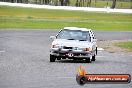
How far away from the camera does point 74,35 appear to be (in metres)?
24.0

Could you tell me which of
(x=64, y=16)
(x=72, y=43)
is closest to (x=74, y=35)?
(x=72, y=43)

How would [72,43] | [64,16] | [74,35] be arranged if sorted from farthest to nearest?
[64,16], [74,35], [72,43]

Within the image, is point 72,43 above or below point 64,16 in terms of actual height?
above

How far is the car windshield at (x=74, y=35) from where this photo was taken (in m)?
23.7

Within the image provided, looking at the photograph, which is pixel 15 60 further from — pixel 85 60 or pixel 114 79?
pixel 114 79

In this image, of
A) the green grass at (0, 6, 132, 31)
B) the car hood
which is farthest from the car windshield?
the green grass at (0, 6, 132, 31)

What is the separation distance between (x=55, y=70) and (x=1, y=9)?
217ft

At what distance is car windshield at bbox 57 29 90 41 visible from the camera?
77.8 feet

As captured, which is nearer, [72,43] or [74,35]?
[72,43]

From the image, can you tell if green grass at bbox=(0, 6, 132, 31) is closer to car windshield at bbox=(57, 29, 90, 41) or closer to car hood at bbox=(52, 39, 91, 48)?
car windshield at bbox=(57, 29, 90, 41)

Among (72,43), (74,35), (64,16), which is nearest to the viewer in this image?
(72,43)

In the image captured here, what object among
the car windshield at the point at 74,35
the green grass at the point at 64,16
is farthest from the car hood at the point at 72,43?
the green grass at the point at 64,16

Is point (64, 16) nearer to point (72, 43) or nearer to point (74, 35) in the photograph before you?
point (74, 35)

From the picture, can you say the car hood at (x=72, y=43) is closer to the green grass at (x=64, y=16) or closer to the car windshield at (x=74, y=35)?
the car windshield at (x=74, y=35)
